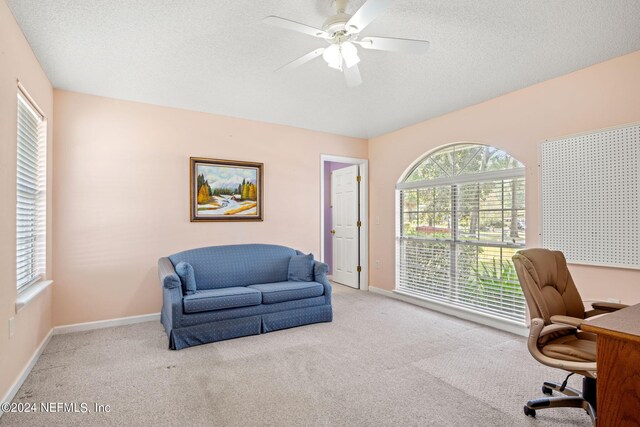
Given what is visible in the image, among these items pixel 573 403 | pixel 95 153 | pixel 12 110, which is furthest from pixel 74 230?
pixel 573 403

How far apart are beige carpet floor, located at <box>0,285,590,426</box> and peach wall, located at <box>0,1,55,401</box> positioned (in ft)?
0.83

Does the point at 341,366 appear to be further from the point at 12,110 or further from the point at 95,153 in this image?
the point at 95,153

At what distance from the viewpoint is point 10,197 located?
2.22 metres

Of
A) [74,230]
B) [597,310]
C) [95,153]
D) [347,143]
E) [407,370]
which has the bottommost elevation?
[407,370]

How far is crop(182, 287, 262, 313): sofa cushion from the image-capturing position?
309 centimetres

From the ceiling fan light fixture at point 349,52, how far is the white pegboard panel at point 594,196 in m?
2.18

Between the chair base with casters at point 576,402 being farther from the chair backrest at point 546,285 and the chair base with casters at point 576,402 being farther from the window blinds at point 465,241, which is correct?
the window blinds at point 465,241

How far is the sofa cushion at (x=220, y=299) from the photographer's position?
3.09 metres

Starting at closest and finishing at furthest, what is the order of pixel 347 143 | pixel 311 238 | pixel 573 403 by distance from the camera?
pixel 573 403, pixel 311 238, pixel 347 143

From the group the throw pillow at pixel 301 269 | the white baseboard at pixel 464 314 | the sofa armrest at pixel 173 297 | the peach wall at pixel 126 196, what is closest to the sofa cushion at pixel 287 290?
the throw pillow at pixel 301 269

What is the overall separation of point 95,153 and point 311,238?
289 centimetres

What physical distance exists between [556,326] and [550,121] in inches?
85.0

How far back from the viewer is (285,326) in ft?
11.7

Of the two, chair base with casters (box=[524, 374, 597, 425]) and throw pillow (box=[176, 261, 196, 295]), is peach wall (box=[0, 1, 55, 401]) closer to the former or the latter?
throw pillow (box=[176, 261, 196, 295])
